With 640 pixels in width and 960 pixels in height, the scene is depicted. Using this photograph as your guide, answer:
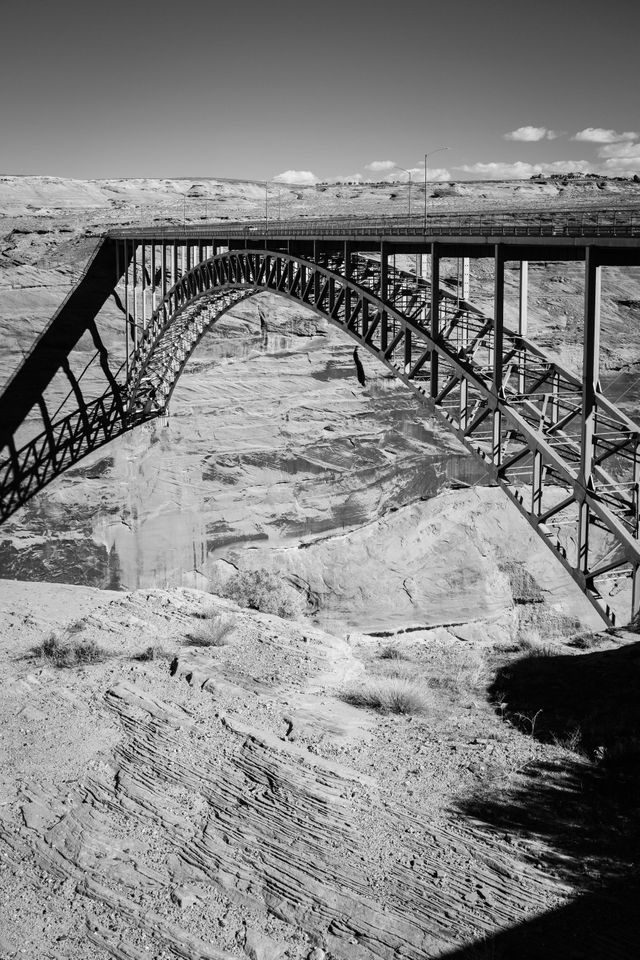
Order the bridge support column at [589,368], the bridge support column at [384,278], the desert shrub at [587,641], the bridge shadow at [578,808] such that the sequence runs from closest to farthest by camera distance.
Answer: the bridge shadow at [578,808], the bridge support column at [589,368], the desert shrub at [587,641], the bridge support column at [384,278]

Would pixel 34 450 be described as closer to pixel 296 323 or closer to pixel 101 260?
pixel 101 260

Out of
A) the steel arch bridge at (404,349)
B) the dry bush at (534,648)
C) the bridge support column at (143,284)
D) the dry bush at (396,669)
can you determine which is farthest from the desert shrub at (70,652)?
the bridge support column at (143,284)

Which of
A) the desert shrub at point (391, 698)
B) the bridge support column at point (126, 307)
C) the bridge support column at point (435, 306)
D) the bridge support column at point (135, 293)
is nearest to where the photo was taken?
the desert shrub at point (391, 698)

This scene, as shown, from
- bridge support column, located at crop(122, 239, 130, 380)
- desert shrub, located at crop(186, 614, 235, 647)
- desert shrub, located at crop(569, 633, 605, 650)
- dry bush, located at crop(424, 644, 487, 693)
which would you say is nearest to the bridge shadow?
dry bush, located at crop(424, 644, 487, 693)

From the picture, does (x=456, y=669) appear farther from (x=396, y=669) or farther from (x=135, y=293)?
(x=135, y=293)

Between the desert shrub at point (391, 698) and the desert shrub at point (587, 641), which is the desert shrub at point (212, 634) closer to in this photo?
the desert shrub at point (391, 698)
